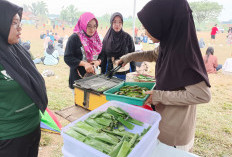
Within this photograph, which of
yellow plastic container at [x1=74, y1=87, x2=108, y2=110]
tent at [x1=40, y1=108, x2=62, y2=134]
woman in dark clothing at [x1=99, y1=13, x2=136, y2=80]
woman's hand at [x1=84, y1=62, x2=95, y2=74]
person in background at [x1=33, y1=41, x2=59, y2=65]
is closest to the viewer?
yellow plastic container at [x1=74, y1=87, x2=108, y2=110]

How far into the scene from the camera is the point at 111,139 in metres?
0.99

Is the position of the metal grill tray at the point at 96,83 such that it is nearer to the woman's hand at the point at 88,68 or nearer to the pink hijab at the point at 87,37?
the woman's hand at the point at 88,68

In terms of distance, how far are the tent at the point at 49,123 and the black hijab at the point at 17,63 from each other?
162cm

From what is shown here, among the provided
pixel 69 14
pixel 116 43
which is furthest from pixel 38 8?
pixel 116 43

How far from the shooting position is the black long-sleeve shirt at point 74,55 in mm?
2535

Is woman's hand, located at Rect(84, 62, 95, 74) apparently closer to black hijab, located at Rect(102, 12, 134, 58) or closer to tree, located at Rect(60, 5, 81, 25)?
black hijab, located at Rect(102, 12, 134, 58)

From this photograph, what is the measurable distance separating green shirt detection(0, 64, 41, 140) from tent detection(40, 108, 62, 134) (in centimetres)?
168

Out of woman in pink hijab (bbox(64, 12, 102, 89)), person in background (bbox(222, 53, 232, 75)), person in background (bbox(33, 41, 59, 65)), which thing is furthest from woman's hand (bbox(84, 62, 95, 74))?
person in background (bbox(222, 53, 232, 75))

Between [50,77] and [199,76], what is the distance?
665 centimetres

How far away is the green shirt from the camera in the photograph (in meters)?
1.34

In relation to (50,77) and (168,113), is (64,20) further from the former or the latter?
(168,113)

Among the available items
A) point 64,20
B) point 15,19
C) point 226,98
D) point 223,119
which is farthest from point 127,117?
point 64,20

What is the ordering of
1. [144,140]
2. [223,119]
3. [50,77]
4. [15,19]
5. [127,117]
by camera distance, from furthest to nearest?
[50,77] < [223,119] < [15,19] < [127,117] < [144,140]

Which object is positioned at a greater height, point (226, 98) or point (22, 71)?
point (22, 71)
